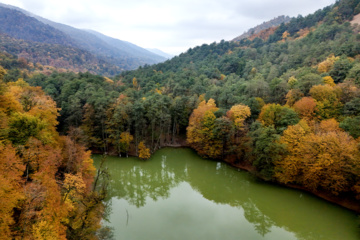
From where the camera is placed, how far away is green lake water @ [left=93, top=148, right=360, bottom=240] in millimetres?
17672

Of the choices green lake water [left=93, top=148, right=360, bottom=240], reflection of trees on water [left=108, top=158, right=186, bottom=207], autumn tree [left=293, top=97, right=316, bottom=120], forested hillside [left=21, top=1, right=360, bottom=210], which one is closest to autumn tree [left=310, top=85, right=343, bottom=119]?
forested hillside [left=21, top=1, right=360, bottom=210]

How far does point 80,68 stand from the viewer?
6191 inches

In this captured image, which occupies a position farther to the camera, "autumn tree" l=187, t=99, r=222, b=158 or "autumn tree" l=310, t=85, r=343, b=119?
"autumn tree" l=187, t=99, r=222, b=158

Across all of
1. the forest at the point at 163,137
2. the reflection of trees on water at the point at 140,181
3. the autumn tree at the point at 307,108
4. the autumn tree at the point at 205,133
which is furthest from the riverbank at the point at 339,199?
the reflection of trees on water at the point at 140,181

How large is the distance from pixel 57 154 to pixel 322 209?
27.3 m

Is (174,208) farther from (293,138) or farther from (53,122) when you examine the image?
(53,122)

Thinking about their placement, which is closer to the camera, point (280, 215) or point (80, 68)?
point (280, 215)

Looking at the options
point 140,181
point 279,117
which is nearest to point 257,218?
point 279,117

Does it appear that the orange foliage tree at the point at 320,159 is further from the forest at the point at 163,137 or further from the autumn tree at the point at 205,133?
the autumn tree at the point at 205,133

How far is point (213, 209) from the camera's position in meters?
21.2

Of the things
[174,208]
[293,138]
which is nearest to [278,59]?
[293,138]

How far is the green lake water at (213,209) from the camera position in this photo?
17672 mm

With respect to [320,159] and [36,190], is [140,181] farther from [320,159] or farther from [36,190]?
[320,159]

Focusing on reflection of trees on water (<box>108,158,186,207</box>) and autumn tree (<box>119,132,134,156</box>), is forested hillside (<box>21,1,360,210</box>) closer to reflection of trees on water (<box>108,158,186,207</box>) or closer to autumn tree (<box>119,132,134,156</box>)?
autumn tree (<box>119,132,134,156</box>)
